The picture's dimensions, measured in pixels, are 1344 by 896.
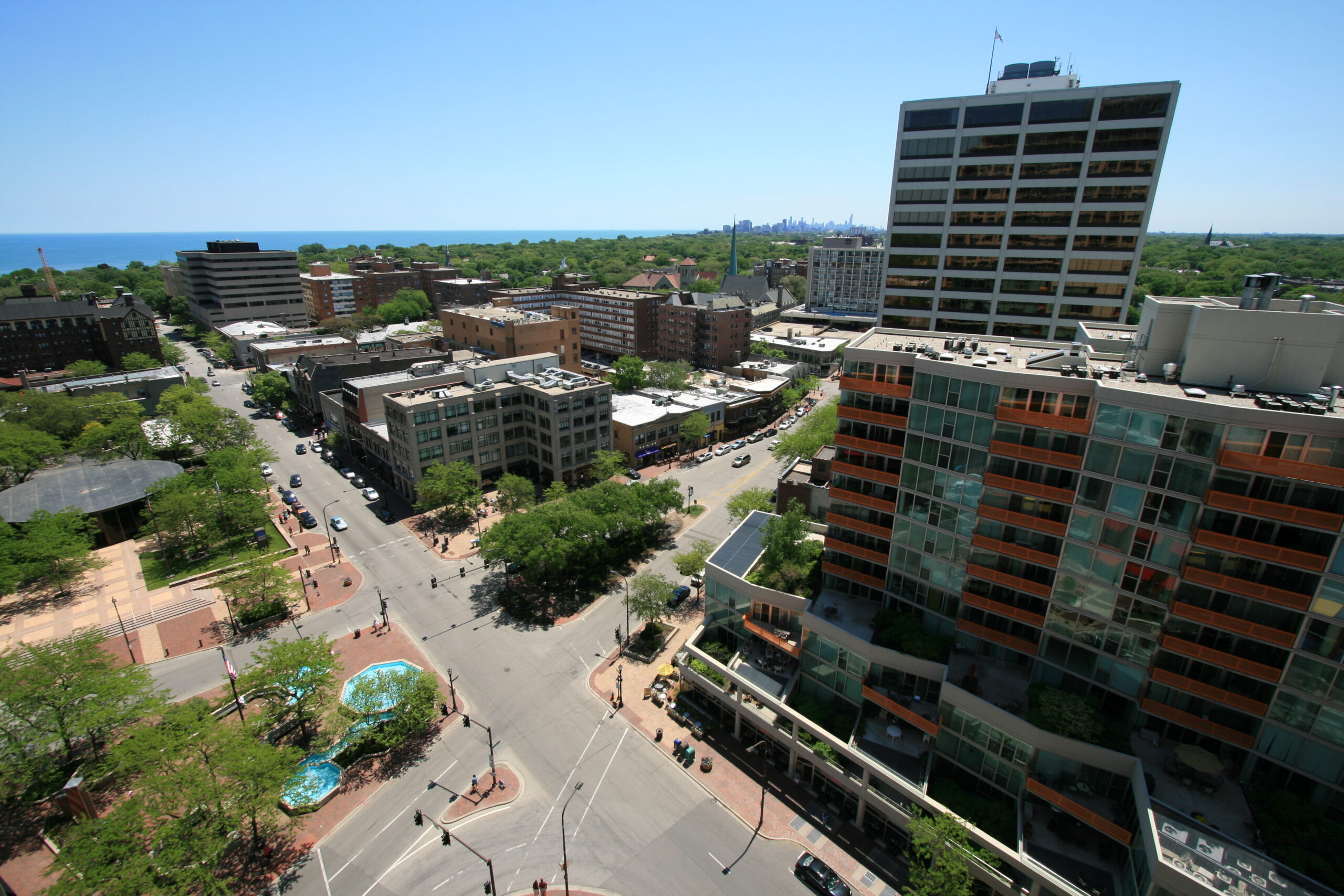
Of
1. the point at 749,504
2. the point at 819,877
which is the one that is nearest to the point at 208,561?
the point at 749,504

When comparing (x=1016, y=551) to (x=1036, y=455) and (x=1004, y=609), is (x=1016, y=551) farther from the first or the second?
(x=1036, y=455)

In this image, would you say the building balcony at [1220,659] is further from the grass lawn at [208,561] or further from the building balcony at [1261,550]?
the grass lawn at [208,561]

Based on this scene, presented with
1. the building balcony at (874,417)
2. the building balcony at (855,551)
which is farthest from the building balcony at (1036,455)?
the building balcony at (855,551)

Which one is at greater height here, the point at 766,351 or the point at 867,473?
the point at 867,473

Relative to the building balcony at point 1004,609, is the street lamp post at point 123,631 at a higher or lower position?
lower

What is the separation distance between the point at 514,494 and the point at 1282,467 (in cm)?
6831

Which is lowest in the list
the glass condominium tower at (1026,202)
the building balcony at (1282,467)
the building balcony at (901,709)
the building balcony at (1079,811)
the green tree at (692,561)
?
the green tree at (692,561)

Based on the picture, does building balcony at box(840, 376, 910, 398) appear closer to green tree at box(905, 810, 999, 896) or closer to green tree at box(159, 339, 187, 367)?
green tree at box(905, 810, 999, 896)

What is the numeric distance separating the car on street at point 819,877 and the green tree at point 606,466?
2090 inches

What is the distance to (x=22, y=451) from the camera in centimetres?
8138

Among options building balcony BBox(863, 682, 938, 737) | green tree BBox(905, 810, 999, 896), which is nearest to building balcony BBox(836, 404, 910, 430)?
building balcony BBox(863, 682, 938, 737)

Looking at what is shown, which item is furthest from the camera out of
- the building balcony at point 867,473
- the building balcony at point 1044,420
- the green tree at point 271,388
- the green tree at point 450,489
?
the green tree at point 271,388

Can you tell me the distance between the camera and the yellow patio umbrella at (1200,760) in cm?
3103

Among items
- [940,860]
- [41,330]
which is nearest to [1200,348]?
[940,860]
